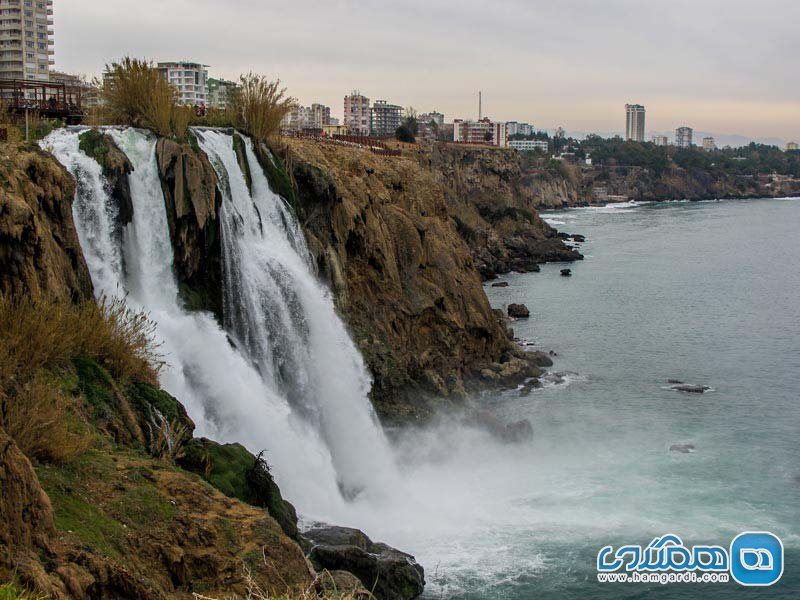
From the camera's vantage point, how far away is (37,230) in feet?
57.0

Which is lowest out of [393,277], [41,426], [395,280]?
[41,426]

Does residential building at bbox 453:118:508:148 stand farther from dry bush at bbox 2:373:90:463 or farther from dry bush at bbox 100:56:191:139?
dry bush at bbox 2:373:90:463

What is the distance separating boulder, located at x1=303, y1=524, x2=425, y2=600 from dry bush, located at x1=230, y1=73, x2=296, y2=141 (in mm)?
16545

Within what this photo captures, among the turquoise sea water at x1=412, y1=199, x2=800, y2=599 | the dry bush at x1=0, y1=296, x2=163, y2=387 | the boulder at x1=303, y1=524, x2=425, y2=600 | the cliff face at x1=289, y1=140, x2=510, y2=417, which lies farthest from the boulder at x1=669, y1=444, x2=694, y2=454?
the dry bush at x1=0, y1=296, x2=163, y2=387

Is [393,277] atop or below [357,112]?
below

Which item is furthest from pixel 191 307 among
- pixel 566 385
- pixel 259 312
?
pixel 566 385

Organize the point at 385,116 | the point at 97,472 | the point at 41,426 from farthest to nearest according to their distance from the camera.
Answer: the point at 385,116 → the point at 97,472 → the point at 41,426

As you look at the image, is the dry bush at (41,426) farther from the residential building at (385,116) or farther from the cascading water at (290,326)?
the residential building at (385,116)

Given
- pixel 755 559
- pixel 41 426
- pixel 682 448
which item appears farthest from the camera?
pixel 682 448

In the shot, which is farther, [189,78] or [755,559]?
[189,78]

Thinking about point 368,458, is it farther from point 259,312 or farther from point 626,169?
point 626,169

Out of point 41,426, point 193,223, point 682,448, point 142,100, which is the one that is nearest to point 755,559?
point 682,448

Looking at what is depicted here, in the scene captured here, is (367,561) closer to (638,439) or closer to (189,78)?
(638,439)

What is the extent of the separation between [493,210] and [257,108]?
196 ft
